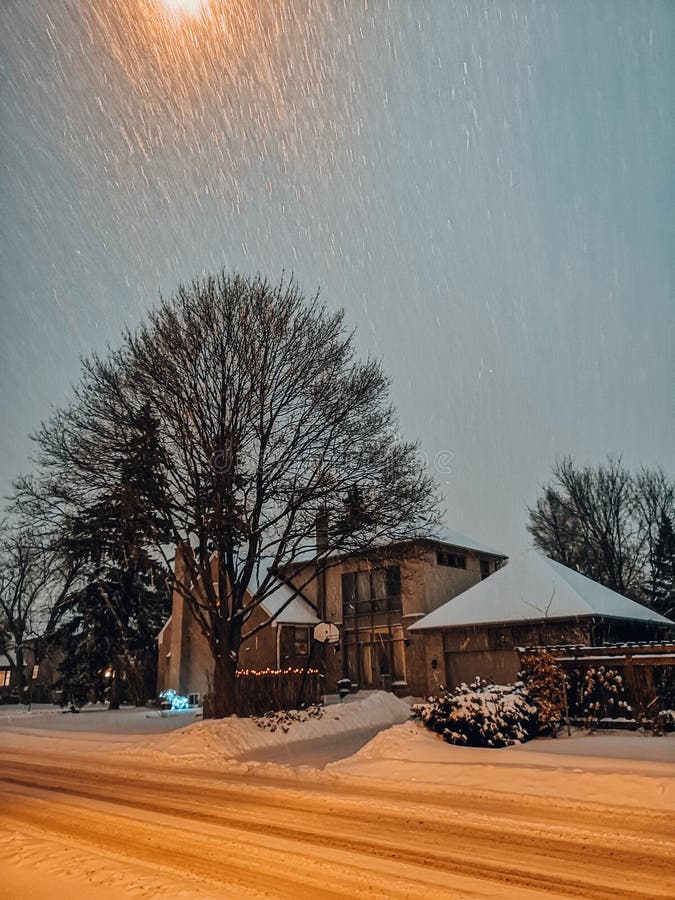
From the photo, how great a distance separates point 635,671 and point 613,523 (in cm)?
2944

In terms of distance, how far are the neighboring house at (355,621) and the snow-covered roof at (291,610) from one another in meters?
0.05

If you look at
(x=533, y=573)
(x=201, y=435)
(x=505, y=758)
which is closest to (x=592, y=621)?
(x=533, y=573)

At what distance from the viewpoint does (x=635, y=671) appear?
13.2m

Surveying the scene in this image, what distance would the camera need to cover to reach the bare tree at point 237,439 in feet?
55.8

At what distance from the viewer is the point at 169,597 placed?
35969 millimetres

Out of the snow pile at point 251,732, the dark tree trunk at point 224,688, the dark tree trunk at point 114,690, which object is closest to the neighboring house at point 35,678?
the dark tree trunk at point 114,690

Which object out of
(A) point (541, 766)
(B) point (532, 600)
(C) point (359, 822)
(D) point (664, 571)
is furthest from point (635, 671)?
(D) point (664, 571)

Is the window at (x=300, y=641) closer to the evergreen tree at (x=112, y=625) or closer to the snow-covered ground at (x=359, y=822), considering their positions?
the evergreen tree at (x=112, y=625)

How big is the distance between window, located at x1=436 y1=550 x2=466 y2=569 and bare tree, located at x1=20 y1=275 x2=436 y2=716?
15.3 m

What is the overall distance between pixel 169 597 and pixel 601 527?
27.1 metres

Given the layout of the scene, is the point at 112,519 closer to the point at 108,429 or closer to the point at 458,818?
the point at 108,429

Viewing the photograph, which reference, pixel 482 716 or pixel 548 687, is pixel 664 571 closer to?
pixel 548 687

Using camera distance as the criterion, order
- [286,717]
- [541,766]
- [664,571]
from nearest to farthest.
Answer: [541,766], [286,717], [664,571]

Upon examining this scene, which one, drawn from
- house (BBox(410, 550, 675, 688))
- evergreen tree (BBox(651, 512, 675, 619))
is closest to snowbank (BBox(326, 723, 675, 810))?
house (BBox(410, 550, 675, 688))
